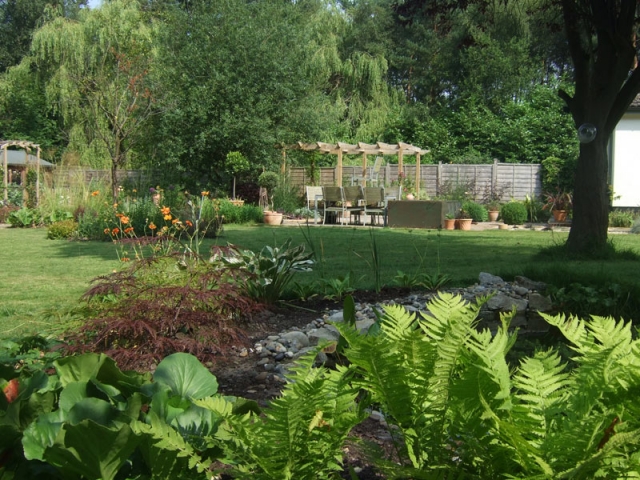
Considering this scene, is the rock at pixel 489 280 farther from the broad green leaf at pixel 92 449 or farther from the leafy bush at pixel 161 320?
the broad green leaf at pixel 92 449

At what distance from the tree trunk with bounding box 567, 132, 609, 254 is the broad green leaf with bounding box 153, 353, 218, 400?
7.61m

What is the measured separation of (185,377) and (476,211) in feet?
55.7

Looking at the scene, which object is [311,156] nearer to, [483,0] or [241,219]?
[241,219]

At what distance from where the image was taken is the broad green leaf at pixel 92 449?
94 cm

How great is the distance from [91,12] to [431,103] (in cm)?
1667

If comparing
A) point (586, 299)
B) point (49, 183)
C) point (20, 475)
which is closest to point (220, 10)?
point (49, 183)

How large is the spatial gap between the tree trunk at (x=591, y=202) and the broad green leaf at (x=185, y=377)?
7607 mm

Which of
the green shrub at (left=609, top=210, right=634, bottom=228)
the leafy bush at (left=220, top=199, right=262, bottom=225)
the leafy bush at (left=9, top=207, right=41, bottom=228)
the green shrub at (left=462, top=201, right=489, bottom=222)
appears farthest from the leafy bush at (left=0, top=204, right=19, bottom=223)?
the green shrub at (left=609, top=210, right=634, bottom=228)

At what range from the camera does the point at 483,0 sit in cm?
878

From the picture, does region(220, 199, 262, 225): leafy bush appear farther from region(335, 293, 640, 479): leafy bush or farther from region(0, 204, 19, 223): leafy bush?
region(335, 293, 640, 479): leafy bush

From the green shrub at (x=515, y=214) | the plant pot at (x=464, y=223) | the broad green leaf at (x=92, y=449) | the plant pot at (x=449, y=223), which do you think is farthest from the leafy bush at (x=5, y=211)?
the broad green leaf at (x=92, y=449)

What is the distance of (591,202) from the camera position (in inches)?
323

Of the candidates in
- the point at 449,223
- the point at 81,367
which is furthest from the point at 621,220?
the point at 81,367

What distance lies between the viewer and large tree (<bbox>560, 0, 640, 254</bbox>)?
767cm
